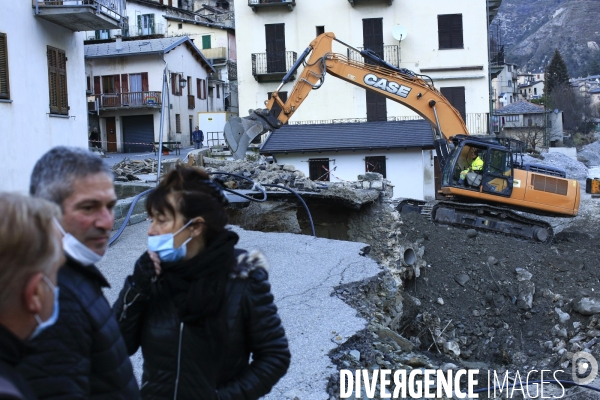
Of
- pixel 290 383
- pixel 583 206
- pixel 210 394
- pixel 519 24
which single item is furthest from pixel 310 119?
pixel 519 24

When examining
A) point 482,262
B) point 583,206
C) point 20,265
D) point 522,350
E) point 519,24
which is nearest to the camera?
point 20,265

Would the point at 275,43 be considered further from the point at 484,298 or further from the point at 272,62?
the point at 484,298

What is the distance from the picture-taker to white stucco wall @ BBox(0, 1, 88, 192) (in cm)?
1312

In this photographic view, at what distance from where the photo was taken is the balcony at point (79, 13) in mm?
14000

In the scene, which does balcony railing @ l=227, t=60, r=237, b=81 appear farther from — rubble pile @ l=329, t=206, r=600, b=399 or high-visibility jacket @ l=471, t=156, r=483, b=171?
rubble pile @ l=329, t=206, r=600, b=399

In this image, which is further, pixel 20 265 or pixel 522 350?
pixel 522 350

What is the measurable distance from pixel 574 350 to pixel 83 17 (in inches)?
459

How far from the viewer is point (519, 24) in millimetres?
182500

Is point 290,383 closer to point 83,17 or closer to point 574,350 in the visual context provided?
point 574,350

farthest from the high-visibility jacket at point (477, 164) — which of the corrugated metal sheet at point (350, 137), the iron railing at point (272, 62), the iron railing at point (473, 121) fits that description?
the iron railing at point (272, 62)

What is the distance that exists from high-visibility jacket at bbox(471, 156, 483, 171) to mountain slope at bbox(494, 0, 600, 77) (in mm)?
124173

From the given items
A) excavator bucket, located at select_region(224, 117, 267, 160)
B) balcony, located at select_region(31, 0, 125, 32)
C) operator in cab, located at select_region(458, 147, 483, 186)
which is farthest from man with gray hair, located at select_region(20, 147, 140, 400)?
operator in cab, located at select_region(458, 147, 483, 186)

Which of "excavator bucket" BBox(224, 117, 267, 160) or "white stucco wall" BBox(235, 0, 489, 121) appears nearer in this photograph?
"excavator bucket" BBox(224, 117, 267, 160)

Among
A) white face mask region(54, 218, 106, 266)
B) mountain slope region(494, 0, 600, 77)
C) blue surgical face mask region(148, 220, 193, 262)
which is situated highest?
mountain slope region(494, 0, 600, 77)
